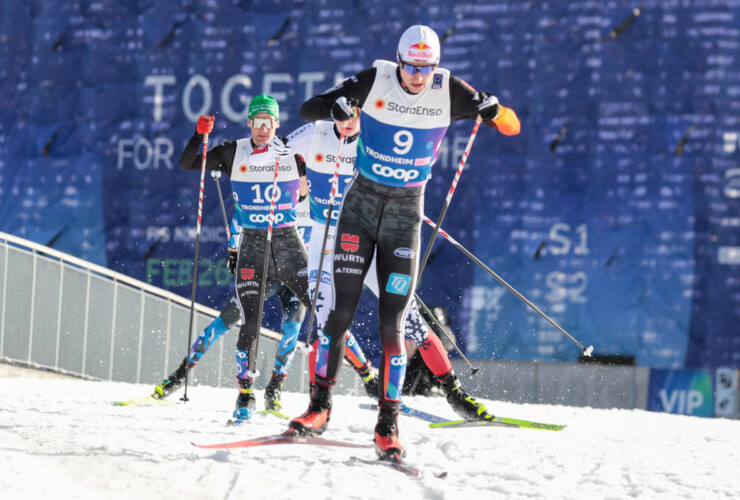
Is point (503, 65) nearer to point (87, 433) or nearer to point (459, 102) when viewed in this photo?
point (459, 102)

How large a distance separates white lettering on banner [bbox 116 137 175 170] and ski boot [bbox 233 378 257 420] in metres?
9.10

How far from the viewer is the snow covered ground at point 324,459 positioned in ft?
10.7

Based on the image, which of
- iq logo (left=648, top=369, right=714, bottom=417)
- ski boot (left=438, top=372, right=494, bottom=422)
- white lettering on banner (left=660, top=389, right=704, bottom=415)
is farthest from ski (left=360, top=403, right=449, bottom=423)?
white lettering on banner (left=660, top=389, right=704, bottom=415)

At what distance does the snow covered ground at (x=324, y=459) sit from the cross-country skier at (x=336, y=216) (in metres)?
0.26

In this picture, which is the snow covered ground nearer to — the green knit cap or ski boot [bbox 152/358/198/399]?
ski boot [bbox 152/358/198/399]

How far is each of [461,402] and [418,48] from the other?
7.88ft

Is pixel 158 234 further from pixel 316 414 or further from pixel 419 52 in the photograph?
pixel 419 52

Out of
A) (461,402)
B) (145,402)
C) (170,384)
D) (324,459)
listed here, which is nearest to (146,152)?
(170,384)

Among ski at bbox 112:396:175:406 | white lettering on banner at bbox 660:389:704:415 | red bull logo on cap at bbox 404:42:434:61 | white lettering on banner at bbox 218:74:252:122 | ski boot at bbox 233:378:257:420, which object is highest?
white lettering on banner at bbox 218:74:252:122

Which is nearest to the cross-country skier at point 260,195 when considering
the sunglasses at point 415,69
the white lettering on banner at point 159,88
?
the sunglasses at point 415,69

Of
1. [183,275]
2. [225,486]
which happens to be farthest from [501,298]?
[225,486]

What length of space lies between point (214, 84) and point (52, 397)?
8.32m

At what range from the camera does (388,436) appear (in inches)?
156

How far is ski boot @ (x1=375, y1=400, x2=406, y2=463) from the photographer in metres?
3.91
